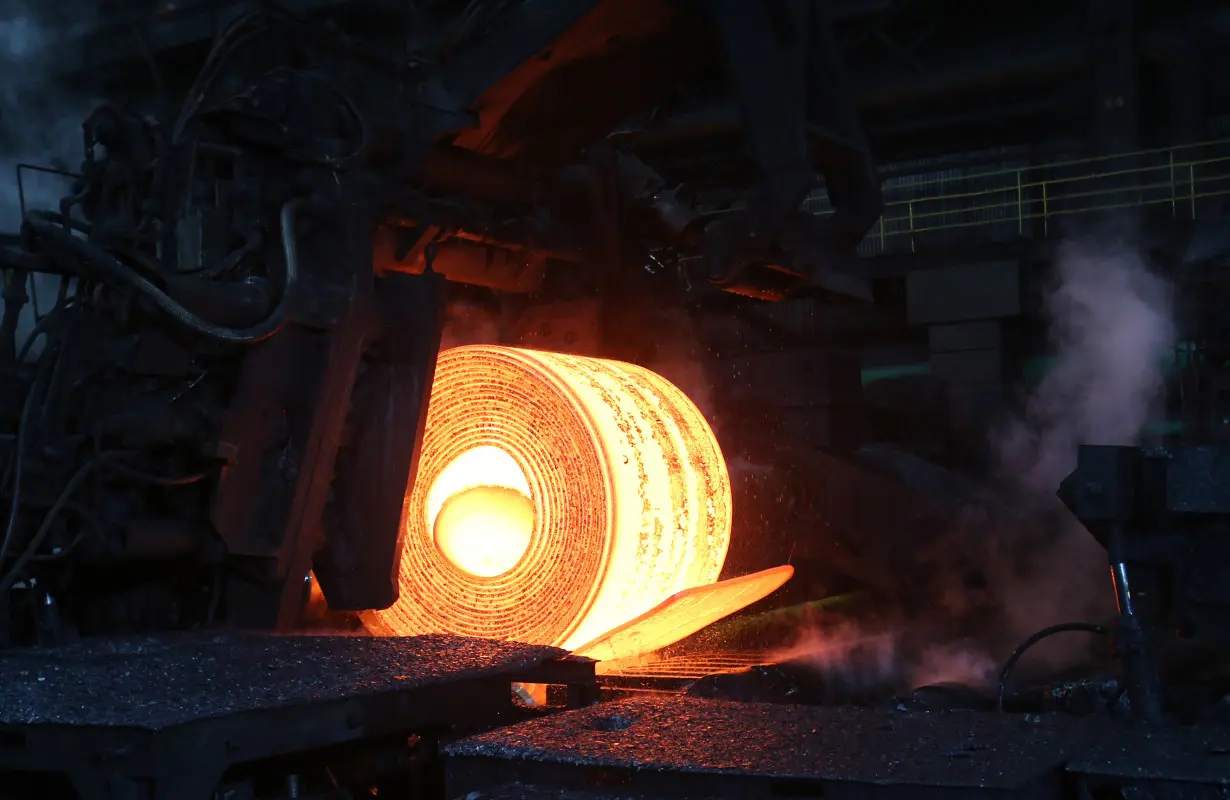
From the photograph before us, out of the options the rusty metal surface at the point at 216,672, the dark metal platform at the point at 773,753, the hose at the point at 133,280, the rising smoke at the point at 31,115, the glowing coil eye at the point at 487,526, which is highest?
the rising smoke at the point at 31,115

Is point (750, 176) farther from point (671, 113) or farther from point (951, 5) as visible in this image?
point (951, 5)

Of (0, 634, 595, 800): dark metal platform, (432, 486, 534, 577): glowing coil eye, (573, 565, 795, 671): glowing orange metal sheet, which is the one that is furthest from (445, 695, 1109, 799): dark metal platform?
(432, 486, 534, 577): glowing coil eye

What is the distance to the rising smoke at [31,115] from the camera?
7.38 metres

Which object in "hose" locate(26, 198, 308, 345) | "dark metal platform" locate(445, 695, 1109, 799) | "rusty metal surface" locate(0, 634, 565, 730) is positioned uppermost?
"hose" locate(26, 198, 308, 345)

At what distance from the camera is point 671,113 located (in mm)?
13336

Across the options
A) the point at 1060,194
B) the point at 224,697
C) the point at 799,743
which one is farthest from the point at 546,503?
the point at 1060,194

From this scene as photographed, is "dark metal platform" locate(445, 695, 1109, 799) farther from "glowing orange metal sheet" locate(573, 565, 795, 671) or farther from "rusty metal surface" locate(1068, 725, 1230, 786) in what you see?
"glowing orange metal sheet" locate(573, 565, 795, 671)

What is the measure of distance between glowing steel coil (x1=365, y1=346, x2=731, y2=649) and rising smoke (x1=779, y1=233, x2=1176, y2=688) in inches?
26.5

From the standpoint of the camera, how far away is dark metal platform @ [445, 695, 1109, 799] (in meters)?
1.88

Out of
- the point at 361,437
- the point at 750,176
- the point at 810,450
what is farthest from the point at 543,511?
the point at 750,176

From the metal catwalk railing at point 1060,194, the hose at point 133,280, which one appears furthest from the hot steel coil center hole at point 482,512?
the metal catwalk railing at point 1060,194

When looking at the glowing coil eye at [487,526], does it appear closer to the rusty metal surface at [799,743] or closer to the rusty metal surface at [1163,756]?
the rusty metal surface at [799,743]

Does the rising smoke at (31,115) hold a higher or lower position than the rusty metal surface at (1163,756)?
higher

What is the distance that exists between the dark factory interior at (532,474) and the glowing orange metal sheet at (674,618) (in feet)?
0.10
